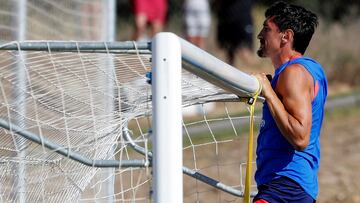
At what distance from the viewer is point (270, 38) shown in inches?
203

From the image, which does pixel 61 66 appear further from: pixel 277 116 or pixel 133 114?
pixel 277 116

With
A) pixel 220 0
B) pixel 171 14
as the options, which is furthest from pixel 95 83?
pixel 171 14

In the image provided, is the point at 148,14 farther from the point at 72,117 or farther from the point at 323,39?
the point at 72,117

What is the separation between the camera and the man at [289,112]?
4.82 m

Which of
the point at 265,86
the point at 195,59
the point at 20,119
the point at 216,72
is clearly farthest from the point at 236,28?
the point at 195,59

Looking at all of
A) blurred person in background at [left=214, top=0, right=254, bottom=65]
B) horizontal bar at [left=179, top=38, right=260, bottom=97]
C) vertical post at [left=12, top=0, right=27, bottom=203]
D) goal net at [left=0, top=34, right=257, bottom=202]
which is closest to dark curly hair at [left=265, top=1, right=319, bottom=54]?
goal net at [left=0, top=34, right=257, bottom=202]


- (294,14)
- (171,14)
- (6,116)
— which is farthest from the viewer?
(171,14)

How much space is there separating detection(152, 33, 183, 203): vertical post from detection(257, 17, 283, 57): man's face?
113 centimetres

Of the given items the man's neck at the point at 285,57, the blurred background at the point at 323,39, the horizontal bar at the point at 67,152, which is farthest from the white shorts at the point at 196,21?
the man's neck at the point at 285,57

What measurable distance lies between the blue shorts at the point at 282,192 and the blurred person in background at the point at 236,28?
1037cm

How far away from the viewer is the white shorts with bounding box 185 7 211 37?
50.2 ft

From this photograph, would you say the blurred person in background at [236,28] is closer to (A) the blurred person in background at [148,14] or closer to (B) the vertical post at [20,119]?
(A) the blurred person in background at [148,14]

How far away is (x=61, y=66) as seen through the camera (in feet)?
17.3

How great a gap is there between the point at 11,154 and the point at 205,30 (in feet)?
33.9
